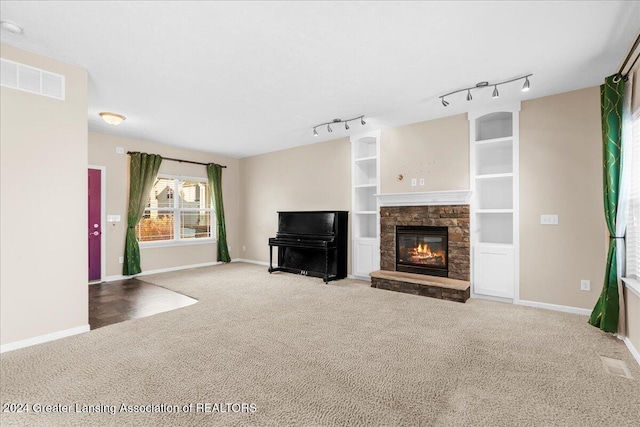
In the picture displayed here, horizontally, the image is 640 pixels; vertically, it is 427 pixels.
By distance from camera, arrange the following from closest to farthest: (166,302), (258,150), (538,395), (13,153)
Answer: (538,395) < (13,153) < (166,302) < (258,150)

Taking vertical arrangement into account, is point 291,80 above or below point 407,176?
above

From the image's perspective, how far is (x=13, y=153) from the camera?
252 centimetres

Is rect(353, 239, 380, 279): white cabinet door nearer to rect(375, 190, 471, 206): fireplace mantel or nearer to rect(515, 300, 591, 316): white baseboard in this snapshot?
rect(375, 190, 471, 206): fireplace mantel

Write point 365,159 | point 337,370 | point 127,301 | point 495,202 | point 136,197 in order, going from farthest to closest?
point 136,197
point 365,159
point 495,202
point 127,301
point 337,370

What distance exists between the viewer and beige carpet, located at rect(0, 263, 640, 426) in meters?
1.70

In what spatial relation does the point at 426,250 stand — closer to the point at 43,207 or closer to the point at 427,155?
the point at 427,155

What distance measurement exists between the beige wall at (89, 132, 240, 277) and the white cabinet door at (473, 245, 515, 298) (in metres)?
5.42

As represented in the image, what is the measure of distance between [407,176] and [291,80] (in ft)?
8.16

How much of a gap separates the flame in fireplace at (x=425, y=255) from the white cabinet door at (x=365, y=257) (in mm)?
631

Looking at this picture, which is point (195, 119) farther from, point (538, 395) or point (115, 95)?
point (538, 395)

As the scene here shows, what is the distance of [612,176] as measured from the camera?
9.16ft

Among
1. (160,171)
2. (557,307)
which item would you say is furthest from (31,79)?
(557,307)

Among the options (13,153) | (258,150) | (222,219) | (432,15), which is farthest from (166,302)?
(432,15)

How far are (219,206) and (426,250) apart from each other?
15.2 ft
